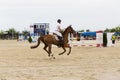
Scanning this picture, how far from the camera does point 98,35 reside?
43.9 m

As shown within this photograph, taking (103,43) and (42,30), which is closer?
(103,43)

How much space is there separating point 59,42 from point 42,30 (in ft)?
167

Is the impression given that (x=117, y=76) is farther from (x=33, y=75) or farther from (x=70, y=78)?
(x=33, y=75)

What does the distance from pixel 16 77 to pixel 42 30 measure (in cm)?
6140

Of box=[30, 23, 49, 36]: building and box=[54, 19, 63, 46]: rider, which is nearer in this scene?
box=[54, 19, 63, 46]: rider

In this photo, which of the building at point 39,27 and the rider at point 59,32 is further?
the building at point 39,27

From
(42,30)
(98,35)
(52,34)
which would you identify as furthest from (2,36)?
Result: (52,34)

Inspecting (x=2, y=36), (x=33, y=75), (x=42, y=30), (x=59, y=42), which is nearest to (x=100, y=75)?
(x=33, y=75)

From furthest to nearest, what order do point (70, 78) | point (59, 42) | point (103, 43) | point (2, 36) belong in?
1. point (2, 36)
2. point (103, 43)
3. point (59, 42)
4. point (70, 78)

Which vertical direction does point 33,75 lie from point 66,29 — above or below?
below

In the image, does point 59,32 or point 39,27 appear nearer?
point 59,32

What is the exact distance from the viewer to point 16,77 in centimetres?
1426

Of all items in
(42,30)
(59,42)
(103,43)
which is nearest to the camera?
(59,42)

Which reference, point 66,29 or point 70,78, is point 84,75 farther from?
point 66,29
